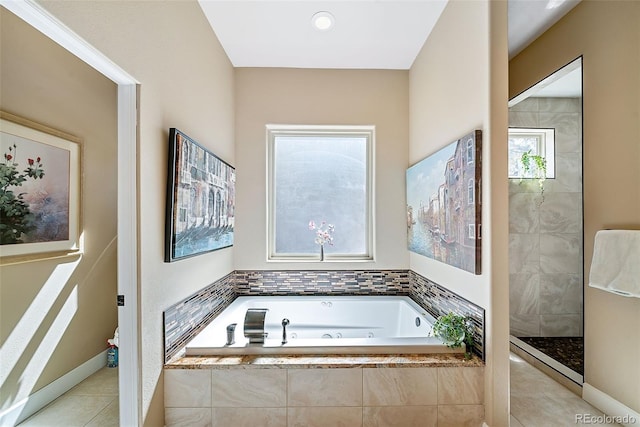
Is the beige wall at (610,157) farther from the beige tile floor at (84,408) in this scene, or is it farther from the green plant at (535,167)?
the beige tile floor at (84,408)

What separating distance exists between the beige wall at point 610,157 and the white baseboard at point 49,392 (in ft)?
11.1

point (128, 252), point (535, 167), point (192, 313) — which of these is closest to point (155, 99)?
point (128, 252)

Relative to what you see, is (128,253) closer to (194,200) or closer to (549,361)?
(194,200)

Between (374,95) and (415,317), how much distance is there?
2.03 m

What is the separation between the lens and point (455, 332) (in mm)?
1927

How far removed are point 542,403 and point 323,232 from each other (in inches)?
80.7

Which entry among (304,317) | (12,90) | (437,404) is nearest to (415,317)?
(437,404)

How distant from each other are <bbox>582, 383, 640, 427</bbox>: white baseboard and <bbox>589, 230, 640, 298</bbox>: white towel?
26.6 inches

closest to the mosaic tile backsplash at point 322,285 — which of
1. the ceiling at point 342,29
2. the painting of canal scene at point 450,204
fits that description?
the painting of canal scene at point 450,204

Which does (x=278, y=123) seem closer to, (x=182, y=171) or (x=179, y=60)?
(x=179, y=60)

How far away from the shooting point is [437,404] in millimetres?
1844

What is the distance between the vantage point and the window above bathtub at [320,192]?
3188mm

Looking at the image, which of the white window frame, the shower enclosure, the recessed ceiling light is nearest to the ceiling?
the recessed ceiling light

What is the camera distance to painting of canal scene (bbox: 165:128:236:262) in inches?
70.7
